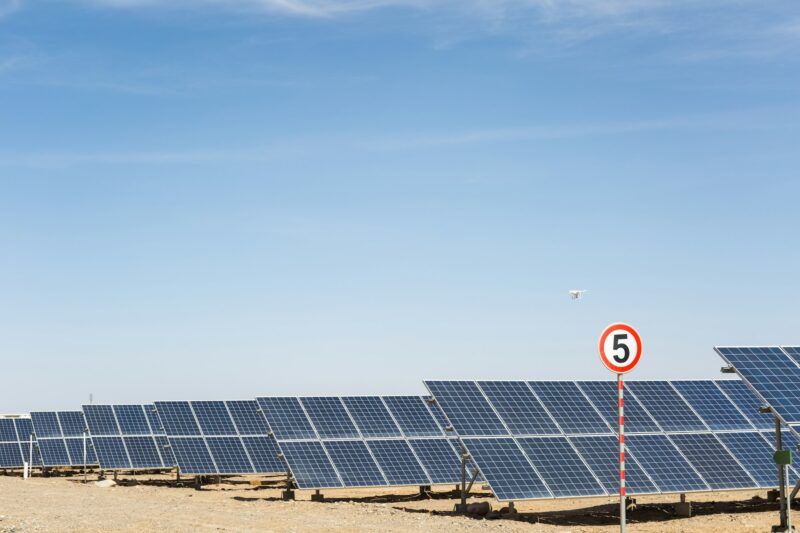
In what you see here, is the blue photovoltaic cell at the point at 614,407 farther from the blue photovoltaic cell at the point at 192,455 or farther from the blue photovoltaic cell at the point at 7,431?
the blue photovoltaic cell at the point at 7,431

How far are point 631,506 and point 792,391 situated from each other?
6.15m

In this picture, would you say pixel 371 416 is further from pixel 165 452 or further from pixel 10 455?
pixel 10 455

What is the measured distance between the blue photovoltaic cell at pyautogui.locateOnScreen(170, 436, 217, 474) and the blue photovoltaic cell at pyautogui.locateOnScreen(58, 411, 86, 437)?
57.8ft

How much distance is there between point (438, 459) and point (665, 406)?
779cm

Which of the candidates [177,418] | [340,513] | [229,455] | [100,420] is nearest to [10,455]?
[100,420]

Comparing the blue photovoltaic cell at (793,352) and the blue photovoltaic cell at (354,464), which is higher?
the blue photovoltaic cell at (793,352)

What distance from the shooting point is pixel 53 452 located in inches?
2083

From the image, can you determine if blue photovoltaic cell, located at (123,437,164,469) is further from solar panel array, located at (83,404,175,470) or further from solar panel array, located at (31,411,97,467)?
solar panel array, located at (31,411,97,467)

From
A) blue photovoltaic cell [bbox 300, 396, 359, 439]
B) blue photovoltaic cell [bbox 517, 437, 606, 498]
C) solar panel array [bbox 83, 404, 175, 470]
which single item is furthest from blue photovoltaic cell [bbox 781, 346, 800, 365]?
solar panel array [bbox 83, 404, 175, 470]

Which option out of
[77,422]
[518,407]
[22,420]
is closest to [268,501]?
[518,407]

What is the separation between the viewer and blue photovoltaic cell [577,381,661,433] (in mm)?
27772

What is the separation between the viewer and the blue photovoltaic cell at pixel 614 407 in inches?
1093

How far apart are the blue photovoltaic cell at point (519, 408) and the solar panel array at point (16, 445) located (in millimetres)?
33405

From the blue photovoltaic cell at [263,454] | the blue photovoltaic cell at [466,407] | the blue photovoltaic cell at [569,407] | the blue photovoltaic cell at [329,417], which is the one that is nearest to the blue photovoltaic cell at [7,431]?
the blue photovoltaic cell at [263,454]
